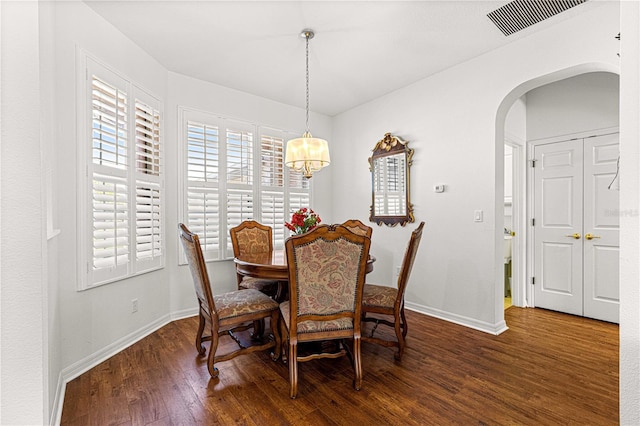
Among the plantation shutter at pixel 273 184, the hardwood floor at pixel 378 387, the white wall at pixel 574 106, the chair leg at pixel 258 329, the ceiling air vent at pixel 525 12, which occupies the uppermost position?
the ceiling air vent at pixel 525 12

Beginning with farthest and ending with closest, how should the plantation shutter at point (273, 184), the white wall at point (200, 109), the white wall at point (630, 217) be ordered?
the plantation shutter at point (273, 184), the white wall at point (200, 109), the white wall at point (630, 217)

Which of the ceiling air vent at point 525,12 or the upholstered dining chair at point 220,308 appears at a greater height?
the ceiling air vent at point 525,12

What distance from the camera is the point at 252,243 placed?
11.7 feet

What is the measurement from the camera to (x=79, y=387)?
2053 millimetres

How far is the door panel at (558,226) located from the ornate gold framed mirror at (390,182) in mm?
1645

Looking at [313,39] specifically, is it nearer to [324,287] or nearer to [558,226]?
[324,287]

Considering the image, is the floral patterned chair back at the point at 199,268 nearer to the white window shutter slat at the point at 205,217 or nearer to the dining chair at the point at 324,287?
the dining chair at the point at 324,287

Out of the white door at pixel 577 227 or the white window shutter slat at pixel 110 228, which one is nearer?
the white window shutter slat at pixel 110 228

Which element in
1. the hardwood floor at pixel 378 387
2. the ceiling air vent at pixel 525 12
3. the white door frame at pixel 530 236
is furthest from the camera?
the white door frame at pixel 530 236

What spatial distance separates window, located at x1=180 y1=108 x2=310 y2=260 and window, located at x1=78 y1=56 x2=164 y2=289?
0.41 metres

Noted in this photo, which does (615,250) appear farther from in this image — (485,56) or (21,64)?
(21,64)

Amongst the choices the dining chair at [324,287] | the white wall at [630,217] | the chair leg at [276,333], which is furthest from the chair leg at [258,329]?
the white wall at [630,217]

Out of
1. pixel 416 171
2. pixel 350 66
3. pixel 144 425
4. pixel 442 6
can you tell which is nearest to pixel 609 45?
pixel 442 6

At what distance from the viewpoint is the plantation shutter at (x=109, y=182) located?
2.40 m
